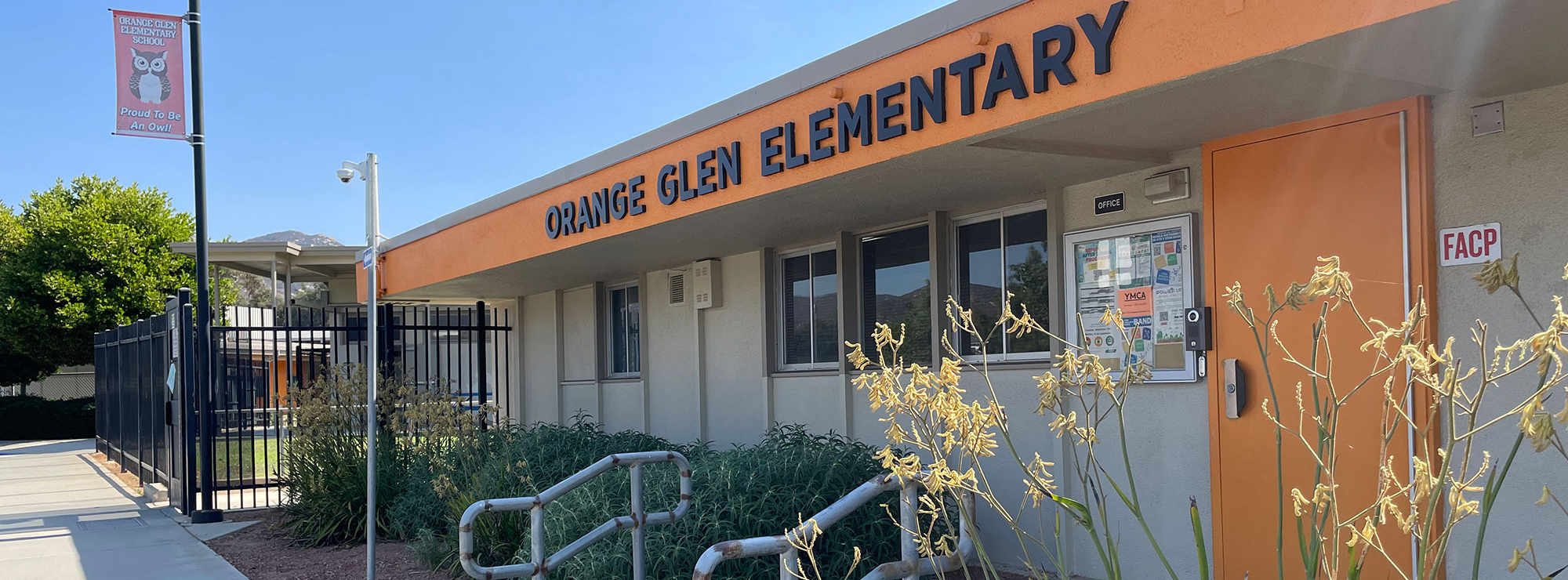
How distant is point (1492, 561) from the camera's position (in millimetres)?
4938

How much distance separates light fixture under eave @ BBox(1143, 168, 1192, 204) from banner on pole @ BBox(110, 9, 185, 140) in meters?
11.3

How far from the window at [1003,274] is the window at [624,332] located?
5.23m

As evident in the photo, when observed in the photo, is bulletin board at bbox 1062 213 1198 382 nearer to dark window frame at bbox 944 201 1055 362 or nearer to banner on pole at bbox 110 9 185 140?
dark window frame at bbox 944 201 1055 362

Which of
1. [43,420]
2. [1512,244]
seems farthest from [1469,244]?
[43,420]

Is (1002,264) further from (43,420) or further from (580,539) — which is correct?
(43,420)

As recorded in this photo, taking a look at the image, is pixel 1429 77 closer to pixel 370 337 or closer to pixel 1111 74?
pixel 1111 74

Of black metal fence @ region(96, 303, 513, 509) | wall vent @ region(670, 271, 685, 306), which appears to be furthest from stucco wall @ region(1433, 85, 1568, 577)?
wall vent @ region(670, 271, 685, 306)

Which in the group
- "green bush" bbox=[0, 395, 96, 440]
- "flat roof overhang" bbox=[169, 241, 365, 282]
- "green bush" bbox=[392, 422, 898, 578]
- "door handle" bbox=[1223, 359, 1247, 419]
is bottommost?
"green bush" bbox=[0, 395, 96, 440]

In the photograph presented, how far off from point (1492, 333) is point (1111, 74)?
209 cm

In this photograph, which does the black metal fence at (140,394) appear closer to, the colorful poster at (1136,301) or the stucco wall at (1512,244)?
the colorful poster at (1136,301)

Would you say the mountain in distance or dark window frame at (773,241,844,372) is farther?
the mountain in distance

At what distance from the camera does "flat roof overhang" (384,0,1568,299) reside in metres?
3.82

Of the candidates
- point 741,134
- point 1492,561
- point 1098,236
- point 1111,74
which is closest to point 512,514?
point 741,134

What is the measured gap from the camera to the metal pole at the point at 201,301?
11547 mm
